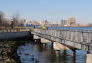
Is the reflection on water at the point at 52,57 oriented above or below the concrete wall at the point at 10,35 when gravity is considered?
below

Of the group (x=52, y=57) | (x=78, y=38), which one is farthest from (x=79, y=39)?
(x=52, y=57)

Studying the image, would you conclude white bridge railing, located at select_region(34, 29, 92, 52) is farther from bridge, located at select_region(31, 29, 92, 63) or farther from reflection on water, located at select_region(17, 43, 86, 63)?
reflection on water, located at select_region(17, 43, 86, 63)

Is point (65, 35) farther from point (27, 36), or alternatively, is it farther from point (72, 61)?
point (27, 36)

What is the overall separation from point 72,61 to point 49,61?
377cm

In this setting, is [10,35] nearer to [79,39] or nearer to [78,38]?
[78,38]

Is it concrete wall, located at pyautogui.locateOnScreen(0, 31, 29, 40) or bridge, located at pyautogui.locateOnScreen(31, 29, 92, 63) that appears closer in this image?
bridge, located at pyautogui.locateOnScreen(31, 29, 92, 63)

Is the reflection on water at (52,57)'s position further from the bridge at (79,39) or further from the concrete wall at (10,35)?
the concrete wall at (10,35)

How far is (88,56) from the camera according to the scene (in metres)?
25.8

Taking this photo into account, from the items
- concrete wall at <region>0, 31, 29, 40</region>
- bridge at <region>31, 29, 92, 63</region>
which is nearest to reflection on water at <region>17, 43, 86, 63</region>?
bridge at <region>31, 29, 92, 63</region>

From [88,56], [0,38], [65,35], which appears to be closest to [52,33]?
[65,35]

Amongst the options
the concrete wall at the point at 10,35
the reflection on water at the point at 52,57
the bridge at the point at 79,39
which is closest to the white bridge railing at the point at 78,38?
the bridge at the point at 79,39

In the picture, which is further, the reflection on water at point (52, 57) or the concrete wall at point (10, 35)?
the concrete wall at point (10, 35)

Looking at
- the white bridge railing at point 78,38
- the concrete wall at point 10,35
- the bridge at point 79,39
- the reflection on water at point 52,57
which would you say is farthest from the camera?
the concrete wall at point 10,35

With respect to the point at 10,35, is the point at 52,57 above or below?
below
